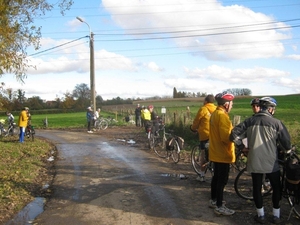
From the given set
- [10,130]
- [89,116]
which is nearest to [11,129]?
[10,130]

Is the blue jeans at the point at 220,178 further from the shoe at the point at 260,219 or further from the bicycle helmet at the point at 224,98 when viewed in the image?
the bicycle helmet at the point at 224,98

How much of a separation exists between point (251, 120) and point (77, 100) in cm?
8200

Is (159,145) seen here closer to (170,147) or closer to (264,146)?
A: (170,147)

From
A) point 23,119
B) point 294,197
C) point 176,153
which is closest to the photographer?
point 294,197

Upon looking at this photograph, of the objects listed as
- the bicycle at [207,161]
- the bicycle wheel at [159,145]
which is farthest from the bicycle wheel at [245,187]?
the bicycle wheel at [159,145]

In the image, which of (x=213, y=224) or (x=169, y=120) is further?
(x=169, y=120)

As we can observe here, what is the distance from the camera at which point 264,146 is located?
16.4 feet

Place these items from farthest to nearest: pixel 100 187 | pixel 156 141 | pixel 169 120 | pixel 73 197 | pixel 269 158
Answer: pixel 169 120, pixel 156 141, pixel 100 187, pixel 73 197, pixel 269 158

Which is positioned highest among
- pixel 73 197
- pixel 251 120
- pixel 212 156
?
pixel 251 120

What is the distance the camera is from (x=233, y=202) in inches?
241

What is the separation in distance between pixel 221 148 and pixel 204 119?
2.02 m

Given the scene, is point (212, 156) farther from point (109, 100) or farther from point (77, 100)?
point (77, 100)

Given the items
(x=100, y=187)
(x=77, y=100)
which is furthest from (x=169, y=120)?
(x=77, y=100)

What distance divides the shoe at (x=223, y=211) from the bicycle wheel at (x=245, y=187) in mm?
942
